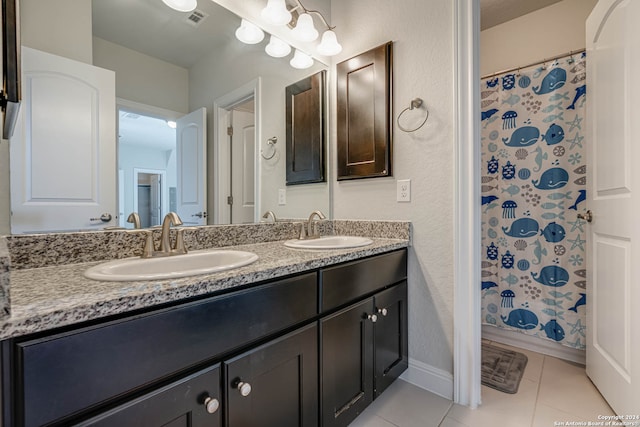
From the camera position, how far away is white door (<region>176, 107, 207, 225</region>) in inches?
48.8

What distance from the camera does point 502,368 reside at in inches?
68.6

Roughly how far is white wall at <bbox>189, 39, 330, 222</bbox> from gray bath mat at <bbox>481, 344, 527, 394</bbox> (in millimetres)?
1364

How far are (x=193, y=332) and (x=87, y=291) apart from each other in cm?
24

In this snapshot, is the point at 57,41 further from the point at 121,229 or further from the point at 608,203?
the point at 608,203

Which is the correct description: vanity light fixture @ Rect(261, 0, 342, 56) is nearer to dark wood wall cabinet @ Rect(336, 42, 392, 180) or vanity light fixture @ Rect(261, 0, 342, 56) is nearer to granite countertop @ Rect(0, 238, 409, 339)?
dark wood wall cabinet @ Rect(336, 42, 392, 180)

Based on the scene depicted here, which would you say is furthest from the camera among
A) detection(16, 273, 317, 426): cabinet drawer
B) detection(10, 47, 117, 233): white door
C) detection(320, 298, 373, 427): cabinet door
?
detection(320, 298, 373, 427): cabinet door

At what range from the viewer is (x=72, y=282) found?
71 centimetres

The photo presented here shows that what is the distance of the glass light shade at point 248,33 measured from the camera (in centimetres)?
147

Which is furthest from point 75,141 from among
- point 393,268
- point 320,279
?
point 393,268

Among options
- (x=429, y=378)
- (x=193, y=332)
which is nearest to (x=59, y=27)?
(x=193, y=332)

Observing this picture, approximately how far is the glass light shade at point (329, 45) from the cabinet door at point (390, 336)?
56.6 inches

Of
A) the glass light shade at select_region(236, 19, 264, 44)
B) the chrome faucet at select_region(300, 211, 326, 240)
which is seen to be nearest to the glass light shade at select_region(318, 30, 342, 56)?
the glass light shade at select_region(236, 19, 264, 44)

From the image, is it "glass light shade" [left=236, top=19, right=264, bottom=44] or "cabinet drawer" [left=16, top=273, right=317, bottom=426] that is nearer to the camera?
"cabinet drawer" [left=16, top=273, right=317, bottom=426]

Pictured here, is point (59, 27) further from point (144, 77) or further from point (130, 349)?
point (130, 349)
